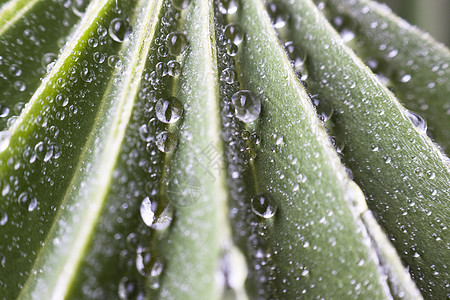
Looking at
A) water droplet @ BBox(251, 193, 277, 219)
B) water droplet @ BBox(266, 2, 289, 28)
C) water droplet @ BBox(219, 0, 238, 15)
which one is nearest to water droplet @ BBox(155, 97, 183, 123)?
water droplet @ BBox(251, 193, 277, 219)

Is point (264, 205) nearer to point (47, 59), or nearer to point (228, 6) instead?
point (228, 6)

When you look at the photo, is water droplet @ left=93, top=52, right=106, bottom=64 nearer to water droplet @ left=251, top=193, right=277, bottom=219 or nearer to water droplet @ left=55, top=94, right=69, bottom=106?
water droplet @ left=55, top=94, right=69, bottom=106

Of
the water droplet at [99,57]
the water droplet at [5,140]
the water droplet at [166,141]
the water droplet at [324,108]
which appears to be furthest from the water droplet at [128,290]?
the water droplet at [324,108]

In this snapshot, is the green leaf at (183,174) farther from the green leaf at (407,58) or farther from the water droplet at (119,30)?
the green leaf at (407,58)

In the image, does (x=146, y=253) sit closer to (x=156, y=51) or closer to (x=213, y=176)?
(x=213, y=176)

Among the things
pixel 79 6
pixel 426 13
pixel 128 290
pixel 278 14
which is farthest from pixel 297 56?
pixel 426 13
